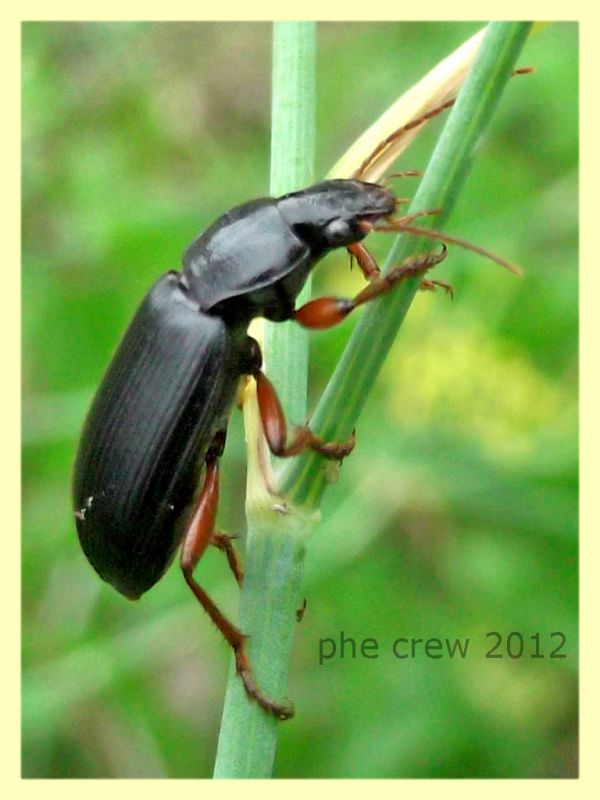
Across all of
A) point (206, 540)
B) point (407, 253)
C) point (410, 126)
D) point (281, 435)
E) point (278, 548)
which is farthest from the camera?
point (206, 540)

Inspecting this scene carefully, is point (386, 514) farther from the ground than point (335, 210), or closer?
closer

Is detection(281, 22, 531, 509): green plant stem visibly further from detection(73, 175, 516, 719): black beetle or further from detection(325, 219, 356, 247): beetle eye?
detection(325, 219, 356, 247): beetle eye

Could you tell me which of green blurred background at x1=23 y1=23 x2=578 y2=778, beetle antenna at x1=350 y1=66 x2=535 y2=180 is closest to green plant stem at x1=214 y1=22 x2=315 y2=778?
beetle antenna at x1=350 y1=66 x2=535 y2=180

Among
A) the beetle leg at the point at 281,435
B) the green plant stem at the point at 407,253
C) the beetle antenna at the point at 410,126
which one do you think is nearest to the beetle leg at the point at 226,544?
the beetle leg at the point at 281,435

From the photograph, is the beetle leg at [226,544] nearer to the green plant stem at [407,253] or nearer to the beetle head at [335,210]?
the green plant stem at [407,253]

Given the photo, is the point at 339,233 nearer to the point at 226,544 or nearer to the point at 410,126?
the point at 410,126

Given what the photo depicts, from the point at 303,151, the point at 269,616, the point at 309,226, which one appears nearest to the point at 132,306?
the point at 309,226

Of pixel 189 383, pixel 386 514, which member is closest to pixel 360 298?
pixel 189 383

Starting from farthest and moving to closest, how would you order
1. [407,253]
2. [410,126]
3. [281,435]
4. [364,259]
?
[364,259], [410,126], [281,435], [407,253]
